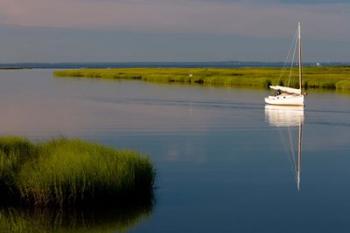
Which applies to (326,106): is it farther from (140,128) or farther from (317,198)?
(317,198)

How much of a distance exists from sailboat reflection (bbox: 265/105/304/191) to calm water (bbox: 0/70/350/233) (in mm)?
128

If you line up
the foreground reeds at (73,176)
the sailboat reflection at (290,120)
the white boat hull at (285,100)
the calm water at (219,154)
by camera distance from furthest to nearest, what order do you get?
1. the white boat hull at (285,100)
2. the sailboat reflection at (290,120)
3. the foreground reeds at (73,176)
4. the calm water at (219,154)

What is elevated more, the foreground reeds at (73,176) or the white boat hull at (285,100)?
the foreground reeds at (73,176)

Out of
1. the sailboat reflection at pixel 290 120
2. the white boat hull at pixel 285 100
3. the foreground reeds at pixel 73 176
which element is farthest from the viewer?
the white boat hull at pixel 285 100

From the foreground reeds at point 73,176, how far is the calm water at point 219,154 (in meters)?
0.55

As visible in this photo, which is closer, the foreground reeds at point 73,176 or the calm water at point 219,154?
the calm water at point 219,154

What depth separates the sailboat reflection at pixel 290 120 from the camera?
67.7 feet

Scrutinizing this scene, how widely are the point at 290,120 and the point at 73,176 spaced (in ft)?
70.6

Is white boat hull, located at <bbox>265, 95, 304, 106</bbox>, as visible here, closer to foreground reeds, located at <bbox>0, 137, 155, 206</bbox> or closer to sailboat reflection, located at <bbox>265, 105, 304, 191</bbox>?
sailboat reflection, located at <bbox>265, 105, 304, 191</bbox>

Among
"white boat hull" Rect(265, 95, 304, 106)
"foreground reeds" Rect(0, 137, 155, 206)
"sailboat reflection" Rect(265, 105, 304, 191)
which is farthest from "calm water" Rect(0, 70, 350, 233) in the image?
"white boat hull" Rect(265, 95, 304, 106)

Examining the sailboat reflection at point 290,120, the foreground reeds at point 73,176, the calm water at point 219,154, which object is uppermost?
the foreground reeds at point 73,176

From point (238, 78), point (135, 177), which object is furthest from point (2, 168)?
point (238, 78)

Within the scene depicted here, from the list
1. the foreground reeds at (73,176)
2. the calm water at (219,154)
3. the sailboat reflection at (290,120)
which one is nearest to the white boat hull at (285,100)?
the sailboat reflection at (290,120)

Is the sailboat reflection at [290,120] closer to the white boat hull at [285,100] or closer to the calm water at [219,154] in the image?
the calm water at [219,154]
